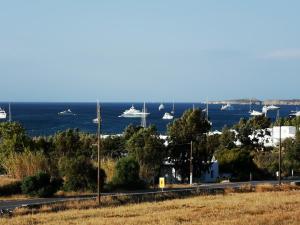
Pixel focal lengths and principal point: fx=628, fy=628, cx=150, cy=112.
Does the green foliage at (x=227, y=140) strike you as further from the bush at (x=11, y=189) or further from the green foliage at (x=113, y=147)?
the bush at (x=11, y=189)

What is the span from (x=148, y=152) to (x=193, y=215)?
35.5 m

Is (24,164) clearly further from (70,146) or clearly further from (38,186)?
(70,146)

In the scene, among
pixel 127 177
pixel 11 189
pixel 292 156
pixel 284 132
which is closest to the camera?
pixel 11 189

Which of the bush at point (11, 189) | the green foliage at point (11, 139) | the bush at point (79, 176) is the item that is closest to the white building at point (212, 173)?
the green foliage at point (11, 139)

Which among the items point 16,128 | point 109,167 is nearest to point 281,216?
point 109,167

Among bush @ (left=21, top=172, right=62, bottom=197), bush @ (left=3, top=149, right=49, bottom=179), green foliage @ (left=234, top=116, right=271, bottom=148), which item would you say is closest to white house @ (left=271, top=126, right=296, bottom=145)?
green foliage @ (left=234, top=116, right=271, bottom=148)

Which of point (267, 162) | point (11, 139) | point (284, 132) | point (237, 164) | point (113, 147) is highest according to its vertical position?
point (284, 132)

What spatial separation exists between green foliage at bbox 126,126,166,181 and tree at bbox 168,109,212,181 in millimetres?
3091

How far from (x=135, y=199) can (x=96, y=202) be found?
3.08 meters

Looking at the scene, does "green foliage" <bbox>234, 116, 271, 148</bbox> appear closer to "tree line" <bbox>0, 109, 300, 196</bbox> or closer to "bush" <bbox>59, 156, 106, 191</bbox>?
"tree line" <bbox>0, 109, 300, 196</bbox>

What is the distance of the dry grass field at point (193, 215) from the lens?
25.0 meters

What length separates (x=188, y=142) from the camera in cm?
6844

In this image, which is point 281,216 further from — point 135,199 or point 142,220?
point 135,199

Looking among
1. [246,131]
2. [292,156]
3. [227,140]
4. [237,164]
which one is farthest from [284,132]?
[237,164]
